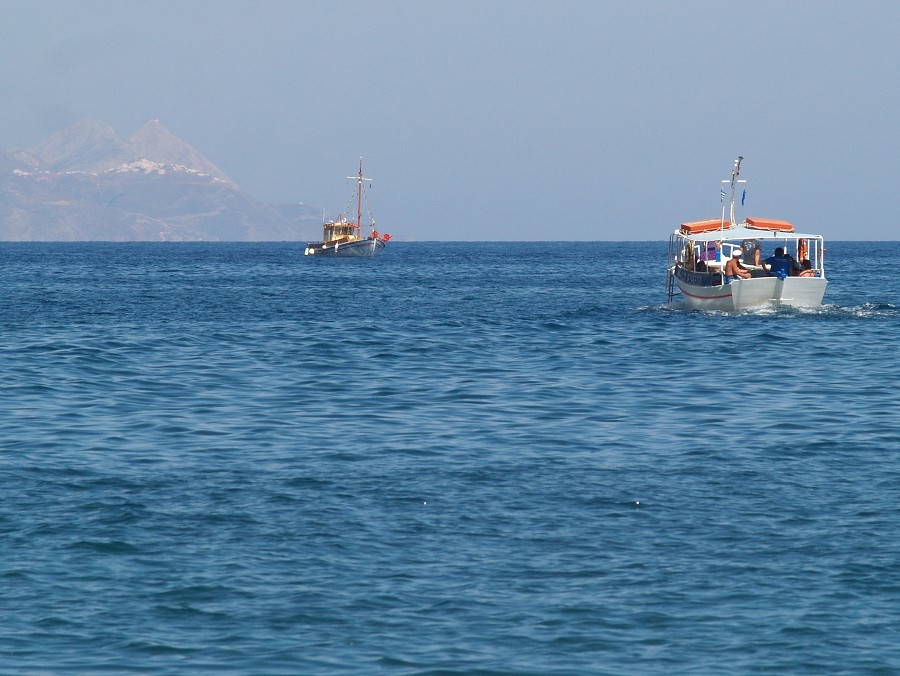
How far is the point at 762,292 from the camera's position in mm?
42625

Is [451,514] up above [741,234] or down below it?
below

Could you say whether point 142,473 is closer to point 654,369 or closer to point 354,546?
point 354,546

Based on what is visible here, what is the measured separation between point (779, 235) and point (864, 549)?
33.0m

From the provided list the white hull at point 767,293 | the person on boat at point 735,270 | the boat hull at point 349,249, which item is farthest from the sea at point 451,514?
the boat hull at point 349,249

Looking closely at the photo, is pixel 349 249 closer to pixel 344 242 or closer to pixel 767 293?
pixel 344 242

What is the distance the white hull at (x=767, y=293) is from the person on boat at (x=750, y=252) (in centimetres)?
294

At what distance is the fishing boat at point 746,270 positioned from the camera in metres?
42.6

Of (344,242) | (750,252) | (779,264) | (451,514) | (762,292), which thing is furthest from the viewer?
(344,242)

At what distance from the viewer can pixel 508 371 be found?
27.8 meters

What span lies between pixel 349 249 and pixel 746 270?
99.7m

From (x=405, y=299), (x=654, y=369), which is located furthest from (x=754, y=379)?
(x=405, y=299)

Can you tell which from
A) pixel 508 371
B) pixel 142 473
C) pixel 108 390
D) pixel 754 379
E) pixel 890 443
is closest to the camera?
pixel 142 473

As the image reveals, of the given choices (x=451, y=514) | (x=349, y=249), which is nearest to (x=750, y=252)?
(x=451, y=514)

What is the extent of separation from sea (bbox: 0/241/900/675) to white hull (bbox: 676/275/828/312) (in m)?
11.6
